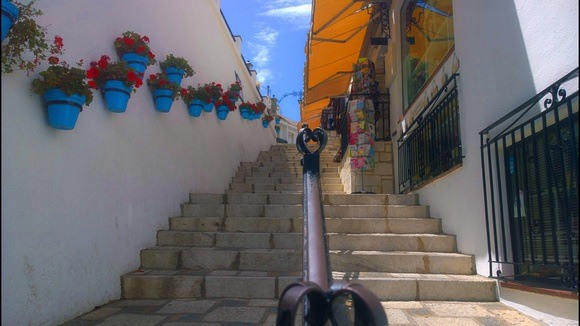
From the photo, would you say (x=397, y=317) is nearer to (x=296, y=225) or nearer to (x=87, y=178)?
(x=296, y=225)

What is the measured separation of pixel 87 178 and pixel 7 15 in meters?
1.30

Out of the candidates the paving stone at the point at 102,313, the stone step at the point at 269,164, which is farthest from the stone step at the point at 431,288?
the stone step at the point at 269,164

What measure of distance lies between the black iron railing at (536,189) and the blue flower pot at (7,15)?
2.69 metres

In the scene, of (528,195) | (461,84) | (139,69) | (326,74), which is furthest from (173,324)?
(326,74)

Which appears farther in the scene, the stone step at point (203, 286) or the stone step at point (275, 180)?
the stone step at point (275, 180)

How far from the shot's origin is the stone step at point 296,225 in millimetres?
4277

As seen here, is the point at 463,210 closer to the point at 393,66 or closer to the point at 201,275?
the point at 201,275

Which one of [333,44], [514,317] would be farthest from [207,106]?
[514,317]

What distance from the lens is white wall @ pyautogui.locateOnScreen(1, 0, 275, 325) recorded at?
7.48 ft

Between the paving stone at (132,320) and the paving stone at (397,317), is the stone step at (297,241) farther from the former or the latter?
the paving stone at (132,320)

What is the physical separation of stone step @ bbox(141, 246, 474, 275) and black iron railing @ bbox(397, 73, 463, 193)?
92 centimetres

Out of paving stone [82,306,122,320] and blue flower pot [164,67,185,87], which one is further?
blue flower pot [164,67,185,87]

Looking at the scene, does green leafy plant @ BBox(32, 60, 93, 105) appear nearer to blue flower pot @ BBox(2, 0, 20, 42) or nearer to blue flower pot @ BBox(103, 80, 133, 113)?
blue flower pot @ BBox(2, 0, 20, 42)

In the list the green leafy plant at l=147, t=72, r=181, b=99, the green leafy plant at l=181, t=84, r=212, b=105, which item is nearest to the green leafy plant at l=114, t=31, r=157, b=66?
the green leafy plant at l=147, t=72, r=181, b=99
